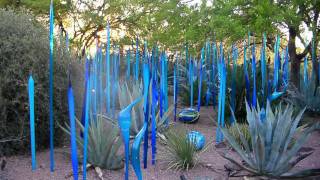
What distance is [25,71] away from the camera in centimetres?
557

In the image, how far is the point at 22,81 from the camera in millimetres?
5504

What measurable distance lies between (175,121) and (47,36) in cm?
313

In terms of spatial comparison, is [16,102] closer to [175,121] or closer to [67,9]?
[175,121]

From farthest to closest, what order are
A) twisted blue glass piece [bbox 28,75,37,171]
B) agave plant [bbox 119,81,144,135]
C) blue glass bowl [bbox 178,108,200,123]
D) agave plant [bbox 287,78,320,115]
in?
agave plant [bbox 287,78,320,115]
blue glass bowl [bbox 178,108,200,123]
agave plant [bbox 119,81,144,135]
twisted blue glass piece [bbox 28,75,37,171]

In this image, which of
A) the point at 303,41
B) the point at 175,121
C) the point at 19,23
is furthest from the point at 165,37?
the point at 19,23

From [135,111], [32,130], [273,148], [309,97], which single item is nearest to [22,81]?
[32,130]

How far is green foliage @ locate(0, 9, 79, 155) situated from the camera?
5.51 meters

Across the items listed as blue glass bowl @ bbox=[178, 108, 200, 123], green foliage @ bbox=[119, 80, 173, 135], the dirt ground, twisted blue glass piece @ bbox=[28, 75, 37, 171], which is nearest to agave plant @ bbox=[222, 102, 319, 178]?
the dirt ground

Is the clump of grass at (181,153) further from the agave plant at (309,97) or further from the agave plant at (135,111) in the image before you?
the agave plant at (309,97)

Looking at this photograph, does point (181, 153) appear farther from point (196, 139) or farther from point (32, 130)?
point (32, 130)

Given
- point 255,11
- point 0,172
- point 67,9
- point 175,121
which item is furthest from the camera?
point 67,9

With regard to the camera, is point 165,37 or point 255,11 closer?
point 255,11

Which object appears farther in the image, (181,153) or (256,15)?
(256,15)

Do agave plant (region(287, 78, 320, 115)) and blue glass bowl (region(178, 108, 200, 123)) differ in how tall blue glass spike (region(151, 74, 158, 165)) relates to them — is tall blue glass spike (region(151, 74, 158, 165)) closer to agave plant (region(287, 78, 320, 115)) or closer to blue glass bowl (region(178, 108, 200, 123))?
blue glass bowl (region(178, 108, 200, 123))
